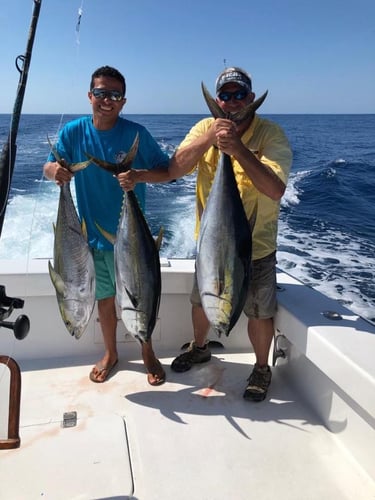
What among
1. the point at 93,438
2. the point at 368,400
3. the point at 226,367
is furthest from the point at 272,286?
the point at 93,438

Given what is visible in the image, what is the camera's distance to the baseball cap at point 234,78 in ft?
6.86

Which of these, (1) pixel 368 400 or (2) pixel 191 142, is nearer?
(1) pixel 368 400

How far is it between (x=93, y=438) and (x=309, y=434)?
103 cm

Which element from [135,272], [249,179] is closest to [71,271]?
[135,272]

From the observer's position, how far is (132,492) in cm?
171

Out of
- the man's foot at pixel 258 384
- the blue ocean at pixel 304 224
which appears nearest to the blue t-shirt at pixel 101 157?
the blue ocean at pixel 304 224

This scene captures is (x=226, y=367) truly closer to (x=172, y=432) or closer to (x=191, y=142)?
(x=172, y=432)

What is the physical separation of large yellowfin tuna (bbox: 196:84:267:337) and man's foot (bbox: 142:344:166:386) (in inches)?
28.5

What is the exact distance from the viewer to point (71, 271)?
2.04 meters

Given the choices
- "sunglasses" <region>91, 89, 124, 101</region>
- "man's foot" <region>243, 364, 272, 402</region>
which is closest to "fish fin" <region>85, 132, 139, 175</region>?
"sunglasses" <region>91, 89, 124, 101</region>

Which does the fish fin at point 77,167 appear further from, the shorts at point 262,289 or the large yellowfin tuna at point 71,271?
the shorts at point 262,289

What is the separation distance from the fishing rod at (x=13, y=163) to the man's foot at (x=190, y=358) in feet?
4.17

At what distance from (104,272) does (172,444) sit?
101cm

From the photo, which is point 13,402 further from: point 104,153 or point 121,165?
point 104,153
